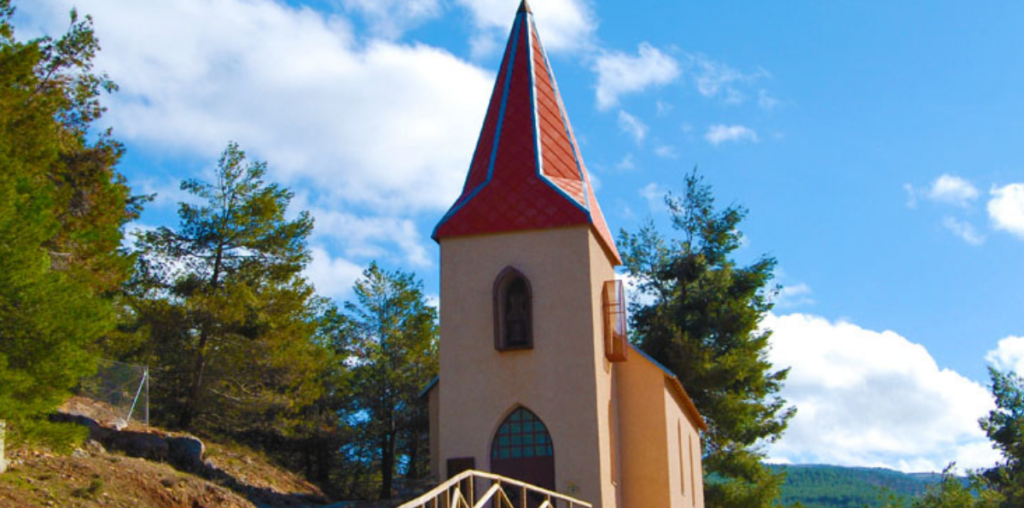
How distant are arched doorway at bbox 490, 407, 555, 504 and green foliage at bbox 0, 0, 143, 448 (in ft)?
25.5

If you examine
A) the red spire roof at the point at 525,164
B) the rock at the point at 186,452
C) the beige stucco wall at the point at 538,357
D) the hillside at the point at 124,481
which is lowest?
the hillside at the point at 124,481

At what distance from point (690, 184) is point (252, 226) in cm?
1587

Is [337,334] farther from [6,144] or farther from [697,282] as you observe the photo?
[6,144]

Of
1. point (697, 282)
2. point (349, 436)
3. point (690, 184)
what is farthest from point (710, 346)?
point (349, 436)

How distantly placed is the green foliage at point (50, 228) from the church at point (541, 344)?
7006 millimetres

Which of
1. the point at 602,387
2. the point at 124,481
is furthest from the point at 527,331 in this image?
the point at 124,481

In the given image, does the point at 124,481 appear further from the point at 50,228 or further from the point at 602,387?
the point at 602,387

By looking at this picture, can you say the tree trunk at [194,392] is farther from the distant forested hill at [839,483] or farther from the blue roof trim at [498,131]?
the distant forested hill at [839,483]

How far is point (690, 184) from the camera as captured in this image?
37719 millimetres

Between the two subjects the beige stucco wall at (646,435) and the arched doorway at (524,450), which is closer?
the arched doorway at (524,450)

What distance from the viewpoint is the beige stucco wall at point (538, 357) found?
20453mm

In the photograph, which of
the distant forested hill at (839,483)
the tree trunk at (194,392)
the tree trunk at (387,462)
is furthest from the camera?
the distant forested hill at (839,483)

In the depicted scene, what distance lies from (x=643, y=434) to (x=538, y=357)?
10.4ft

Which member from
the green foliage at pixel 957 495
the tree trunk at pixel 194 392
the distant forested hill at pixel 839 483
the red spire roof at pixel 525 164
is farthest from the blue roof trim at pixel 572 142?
the distant forested hill at pixel 839 483
